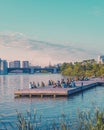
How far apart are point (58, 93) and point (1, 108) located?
14.1 metres

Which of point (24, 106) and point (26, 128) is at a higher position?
point (26, 128)

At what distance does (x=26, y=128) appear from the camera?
1098cm

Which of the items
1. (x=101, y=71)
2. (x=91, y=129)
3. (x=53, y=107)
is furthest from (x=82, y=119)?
(x=101, y=71)

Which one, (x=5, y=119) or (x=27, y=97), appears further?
(x=27, y=97)

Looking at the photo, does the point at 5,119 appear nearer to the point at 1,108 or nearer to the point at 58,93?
the point at 1,108

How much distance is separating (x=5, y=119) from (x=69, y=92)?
2424 centimetres

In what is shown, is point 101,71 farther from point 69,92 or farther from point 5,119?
point 5,119

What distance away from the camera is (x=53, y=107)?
42.9 m

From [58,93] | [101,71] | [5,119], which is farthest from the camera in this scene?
[101,71]

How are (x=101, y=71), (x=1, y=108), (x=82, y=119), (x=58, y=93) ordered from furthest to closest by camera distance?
(x=101, y=71), (x=58, y=93), (x=1, y=108), (x=82, y=119)

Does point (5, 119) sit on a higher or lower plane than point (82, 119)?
lower

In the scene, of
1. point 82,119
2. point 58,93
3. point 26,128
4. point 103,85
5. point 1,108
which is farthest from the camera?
point 103,85

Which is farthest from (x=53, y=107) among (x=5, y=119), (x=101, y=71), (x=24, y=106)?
(x=101, y=71)

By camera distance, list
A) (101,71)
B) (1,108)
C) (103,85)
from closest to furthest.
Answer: (1,108) → (103,85) → (101,71)
